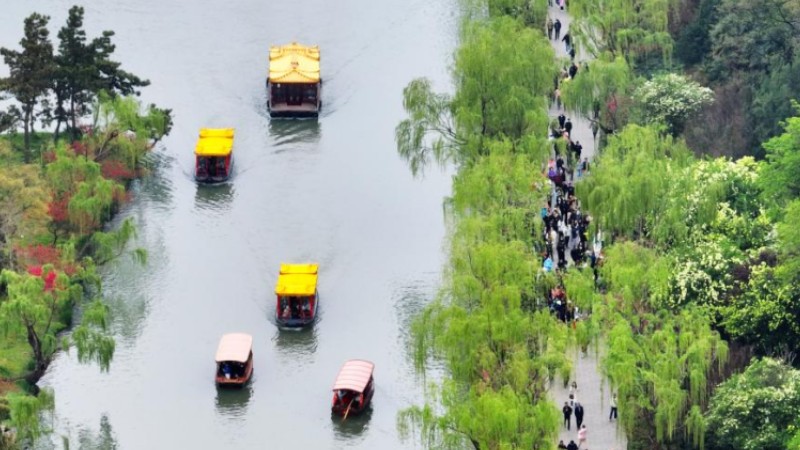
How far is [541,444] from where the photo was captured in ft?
295

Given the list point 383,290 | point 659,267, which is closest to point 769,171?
point 659,267

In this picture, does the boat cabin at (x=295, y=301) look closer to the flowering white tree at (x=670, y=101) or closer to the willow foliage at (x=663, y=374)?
the willow foliage at (x=663, y=374)

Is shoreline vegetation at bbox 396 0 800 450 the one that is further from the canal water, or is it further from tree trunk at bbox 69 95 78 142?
tree trunk at bbox 69 95 78 142

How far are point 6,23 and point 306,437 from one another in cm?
5842

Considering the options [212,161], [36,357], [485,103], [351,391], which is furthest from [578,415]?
[212,161]

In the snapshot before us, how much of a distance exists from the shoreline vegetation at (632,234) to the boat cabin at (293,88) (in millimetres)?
10837

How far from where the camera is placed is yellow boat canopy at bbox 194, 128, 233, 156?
4897 inches

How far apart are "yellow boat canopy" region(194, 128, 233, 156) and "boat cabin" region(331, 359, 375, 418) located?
26.3 m

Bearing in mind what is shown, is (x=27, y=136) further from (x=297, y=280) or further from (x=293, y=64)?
(x=297, y=280)

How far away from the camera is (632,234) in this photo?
10706 cm

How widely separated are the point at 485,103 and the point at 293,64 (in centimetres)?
2070

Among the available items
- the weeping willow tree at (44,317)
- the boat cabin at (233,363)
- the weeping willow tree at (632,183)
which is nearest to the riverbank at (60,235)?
the weeping willow tree at (44,317)

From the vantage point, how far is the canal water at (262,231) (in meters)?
102

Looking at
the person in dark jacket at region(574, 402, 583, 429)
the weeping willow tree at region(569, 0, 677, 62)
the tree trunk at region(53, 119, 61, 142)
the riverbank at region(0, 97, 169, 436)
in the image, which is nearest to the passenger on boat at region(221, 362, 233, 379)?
the riverbank at region(0, 97, 169, 436)
